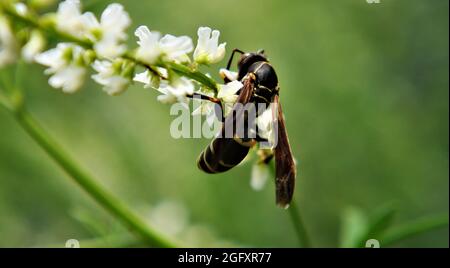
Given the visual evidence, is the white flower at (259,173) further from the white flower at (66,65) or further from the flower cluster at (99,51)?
the white flower at (66,65)

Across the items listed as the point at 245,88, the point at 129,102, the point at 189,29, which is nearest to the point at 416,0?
the point at 189,29

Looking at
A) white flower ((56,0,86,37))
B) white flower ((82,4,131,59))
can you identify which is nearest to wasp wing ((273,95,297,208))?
white flower ((82,4,131,59))

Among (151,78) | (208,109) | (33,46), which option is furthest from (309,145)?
(33,46)

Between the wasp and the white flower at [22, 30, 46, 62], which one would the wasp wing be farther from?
the white flower at [22, 30, 46, 62]

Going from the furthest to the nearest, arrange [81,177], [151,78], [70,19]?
[81,177]
[151,78]
[70,19]

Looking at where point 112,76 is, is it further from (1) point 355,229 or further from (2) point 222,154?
(1) point 355,229

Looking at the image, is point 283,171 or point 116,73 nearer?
Result: point 116,73
